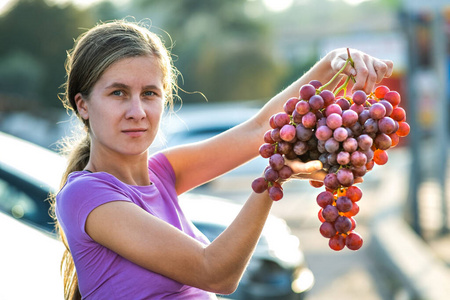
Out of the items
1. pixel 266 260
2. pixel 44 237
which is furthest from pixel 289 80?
pixel 44 237

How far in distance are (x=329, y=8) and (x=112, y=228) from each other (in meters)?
108

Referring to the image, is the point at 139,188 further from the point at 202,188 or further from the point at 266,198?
the point at 202,188

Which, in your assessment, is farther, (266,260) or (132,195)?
(266,260)

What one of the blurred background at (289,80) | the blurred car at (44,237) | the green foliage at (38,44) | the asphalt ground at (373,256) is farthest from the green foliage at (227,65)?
the blurred car at (44,237)

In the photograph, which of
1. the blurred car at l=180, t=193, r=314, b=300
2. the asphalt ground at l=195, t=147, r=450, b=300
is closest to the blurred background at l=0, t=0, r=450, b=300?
the asphalt ground at l=195, t=147, r=450, b=300

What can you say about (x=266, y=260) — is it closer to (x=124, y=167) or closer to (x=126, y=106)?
(x=124, y=167)

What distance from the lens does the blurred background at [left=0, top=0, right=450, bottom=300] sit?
6566mm

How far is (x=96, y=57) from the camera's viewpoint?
1834 millimetres

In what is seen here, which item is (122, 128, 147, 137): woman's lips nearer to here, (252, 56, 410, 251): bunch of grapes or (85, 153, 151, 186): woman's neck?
(85, 153, 151, 186): woman's neck

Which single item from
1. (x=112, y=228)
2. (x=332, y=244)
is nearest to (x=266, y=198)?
(x=332, y=244)

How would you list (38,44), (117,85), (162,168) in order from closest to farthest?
(117,85)
(162,168)
(38,44)

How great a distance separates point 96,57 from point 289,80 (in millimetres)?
28143

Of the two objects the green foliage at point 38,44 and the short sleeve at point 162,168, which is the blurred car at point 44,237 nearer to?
the short sleeve at point 162,168

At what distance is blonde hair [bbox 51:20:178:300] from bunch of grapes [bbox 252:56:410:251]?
23.1 inches
